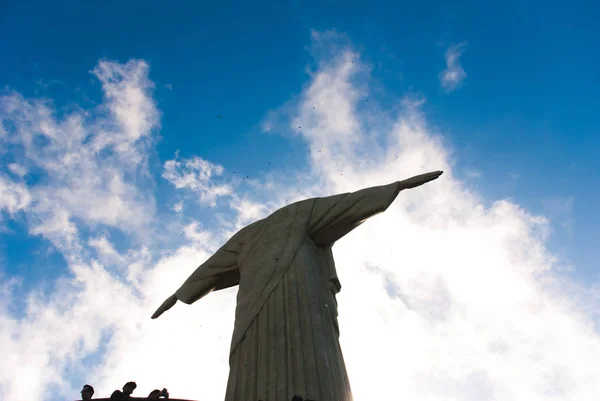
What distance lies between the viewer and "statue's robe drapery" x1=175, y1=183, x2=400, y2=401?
24.6 ft

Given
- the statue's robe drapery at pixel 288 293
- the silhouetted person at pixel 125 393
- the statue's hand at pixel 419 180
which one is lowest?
the silhouetted person at pixel 125 393

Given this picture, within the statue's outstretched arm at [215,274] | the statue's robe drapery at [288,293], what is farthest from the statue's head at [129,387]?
the statue's outstretched arm at [215,274]

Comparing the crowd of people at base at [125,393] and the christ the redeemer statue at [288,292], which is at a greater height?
the christ the redeemer statue at [288,292]

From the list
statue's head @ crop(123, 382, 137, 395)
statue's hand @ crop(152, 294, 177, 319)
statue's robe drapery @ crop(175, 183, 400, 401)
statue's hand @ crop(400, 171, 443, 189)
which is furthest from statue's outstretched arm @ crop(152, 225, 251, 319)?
statue's head @ crop(123, 382, 137, 395)

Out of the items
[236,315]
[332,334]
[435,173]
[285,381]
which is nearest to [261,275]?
[236,315]

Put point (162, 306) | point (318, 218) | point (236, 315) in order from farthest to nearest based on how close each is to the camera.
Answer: point (162, 306) < point (318, 218) < point (236, 315)

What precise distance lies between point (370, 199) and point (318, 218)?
101 cm

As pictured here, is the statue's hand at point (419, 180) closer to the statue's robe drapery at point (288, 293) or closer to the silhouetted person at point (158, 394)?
the statue's robe drapery at point (288, 293)

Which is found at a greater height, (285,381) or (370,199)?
(370,199)

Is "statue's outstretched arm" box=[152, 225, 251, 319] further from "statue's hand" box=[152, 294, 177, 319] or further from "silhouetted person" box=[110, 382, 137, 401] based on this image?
"silhouetted person" box=[110, 382, 137, 401]

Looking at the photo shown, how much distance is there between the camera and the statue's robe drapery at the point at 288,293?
7493 mm

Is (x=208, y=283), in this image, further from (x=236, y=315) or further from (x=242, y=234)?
(x=236, y=315)

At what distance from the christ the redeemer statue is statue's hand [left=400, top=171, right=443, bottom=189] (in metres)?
0.02

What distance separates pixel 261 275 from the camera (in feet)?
30.6
